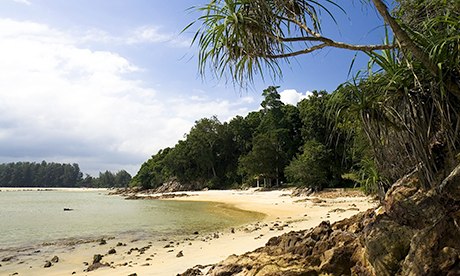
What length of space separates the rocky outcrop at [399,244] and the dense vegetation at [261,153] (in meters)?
24.0

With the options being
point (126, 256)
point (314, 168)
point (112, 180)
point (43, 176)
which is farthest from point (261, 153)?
point (43, 176)

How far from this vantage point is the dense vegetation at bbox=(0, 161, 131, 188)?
12481 centimetres

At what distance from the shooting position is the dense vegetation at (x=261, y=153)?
29.2 metres

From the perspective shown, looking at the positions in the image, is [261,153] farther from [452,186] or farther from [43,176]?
[43,176]

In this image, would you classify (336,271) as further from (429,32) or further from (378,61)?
(429,32)

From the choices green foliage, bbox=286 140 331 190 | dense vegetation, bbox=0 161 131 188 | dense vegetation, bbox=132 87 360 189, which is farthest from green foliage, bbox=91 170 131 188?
green foliage, bbox=286 140 331 190

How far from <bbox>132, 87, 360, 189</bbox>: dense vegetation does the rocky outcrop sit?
945 inches

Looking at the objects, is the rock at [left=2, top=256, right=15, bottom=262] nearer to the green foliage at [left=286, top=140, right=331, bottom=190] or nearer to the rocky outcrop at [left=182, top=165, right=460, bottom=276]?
the rocky outcrop at [left=182, top=165, right=460, bottom=276]

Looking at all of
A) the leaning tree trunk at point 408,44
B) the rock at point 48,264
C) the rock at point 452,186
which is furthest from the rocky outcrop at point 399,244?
the rock at point 48,264

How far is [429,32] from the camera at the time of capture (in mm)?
2742

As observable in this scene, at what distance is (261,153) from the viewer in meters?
39.2

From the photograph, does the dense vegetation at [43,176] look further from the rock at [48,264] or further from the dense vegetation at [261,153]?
the rock at [48,264]

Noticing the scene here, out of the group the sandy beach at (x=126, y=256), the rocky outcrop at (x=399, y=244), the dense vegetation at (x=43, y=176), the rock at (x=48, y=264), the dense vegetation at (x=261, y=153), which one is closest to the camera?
the rocky outcrop at (x=399, y=244)

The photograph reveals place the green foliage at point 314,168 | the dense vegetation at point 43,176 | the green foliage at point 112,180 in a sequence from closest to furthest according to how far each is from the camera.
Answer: the green foliage at point 314,168 → the green foliage at point 112,180 → the dense vegetation at point 43,176
